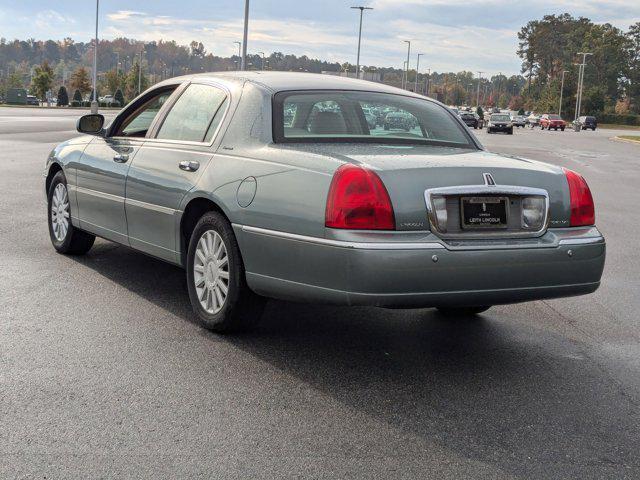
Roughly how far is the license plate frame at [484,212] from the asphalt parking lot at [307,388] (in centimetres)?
80

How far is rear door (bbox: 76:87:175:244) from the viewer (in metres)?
6.88

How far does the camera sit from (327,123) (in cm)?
581

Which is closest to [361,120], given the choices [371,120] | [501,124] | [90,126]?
[371,120]

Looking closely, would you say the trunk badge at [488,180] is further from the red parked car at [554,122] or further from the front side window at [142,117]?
the red parked car at [554,122]

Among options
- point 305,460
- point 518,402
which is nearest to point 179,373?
point 305,460

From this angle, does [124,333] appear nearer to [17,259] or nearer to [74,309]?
[74,309]

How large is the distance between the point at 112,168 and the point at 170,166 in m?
0.97

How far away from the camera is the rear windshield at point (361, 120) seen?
18.8ft

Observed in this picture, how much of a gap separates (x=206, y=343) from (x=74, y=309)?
121 cm

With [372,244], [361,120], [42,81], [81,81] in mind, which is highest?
[81,81]

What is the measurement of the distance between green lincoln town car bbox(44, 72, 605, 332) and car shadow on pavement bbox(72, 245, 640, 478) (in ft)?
1.13

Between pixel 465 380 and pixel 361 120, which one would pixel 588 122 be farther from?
pixel 465 380

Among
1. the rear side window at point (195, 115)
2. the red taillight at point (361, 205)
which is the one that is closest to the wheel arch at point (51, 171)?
the rear side window at point (195, 115)

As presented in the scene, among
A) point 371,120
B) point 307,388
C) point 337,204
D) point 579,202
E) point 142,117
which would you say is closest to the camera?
point 307,388
